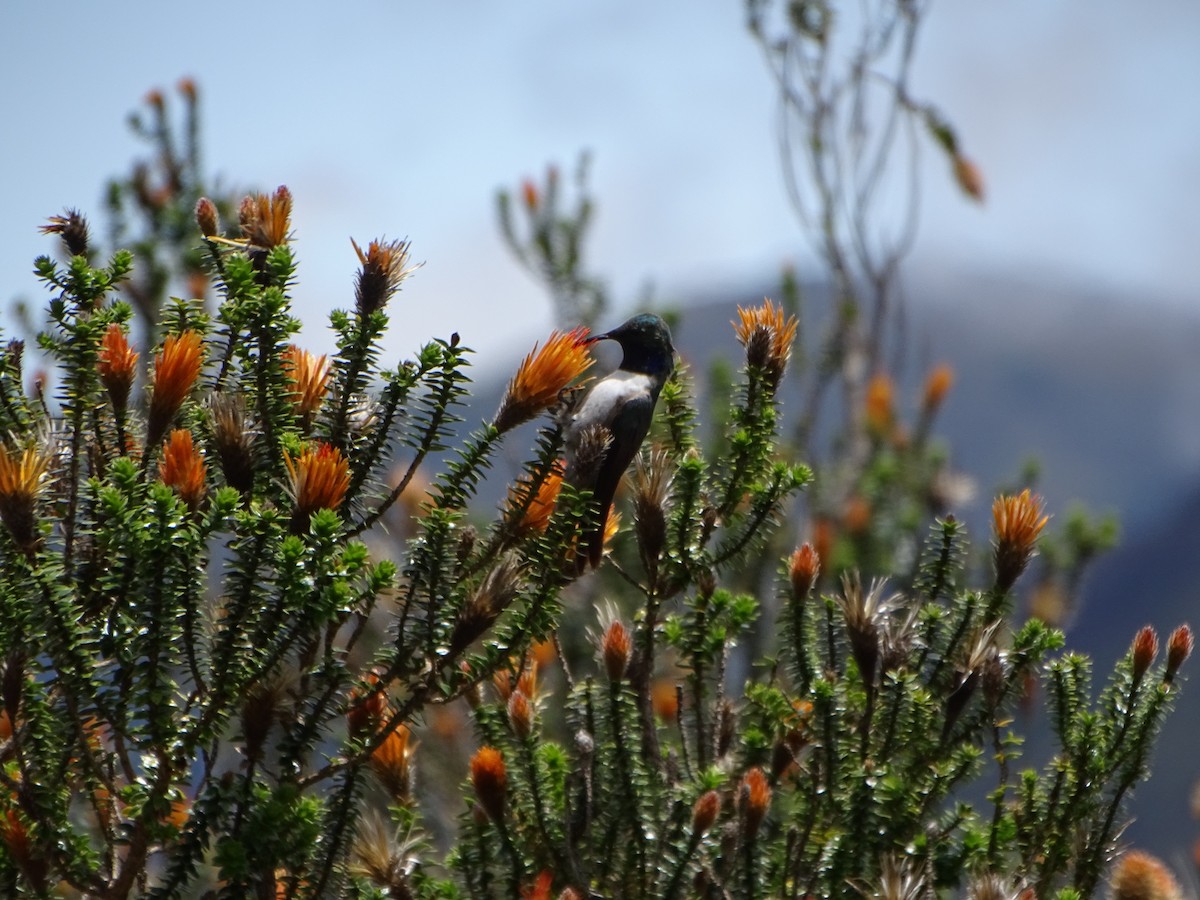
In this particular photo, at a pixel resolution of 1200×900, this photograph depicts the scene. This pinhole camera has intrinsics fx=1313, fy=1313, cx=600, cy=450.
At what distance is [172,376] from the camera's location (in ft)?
7.01

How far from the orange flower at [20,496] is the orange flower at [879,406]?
20.5 feet

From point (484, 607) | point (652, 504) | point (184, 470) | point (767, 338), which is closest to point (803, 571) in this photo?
point (652, 504)

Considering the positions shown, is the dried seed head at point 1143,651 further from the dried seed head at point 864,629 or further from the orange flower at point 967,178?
the orange flower at point 967,178

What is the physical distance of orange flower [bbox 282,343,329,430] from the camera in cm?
242

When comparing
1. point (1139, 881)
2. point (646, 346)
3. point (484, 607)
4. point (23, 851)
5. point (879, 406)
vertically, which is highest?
point (879, 406)

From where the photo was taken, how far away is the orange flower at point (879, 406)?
777 centimetres

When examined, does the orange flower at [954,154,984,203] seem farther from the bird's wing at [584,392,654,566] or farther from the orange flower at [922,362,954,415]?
the bird's wing at [584,392,654,566]

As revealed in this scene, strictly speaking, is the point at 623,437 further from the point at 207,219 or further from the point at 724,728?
the point at 207,219

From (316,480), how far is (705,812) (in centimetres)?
97

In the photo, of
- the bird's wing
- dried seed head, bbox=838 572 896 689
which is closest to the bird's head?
the bird's wing

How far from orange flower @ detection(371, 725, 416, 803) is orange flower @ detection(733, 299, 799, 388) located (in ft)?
3.36

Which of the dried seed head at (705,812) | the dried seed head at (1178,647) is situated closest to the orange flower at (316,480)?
the dried seed head at (705,812)

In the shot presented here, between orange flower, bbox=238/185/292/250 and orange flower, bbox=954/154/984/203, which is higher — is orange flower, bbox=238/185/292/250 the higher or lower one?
the lower one

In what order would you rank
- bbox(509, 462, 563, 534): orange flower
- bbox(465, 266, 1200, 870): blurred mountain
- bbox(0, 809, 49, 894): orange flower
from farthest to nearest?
bbox(465, 266, 1200, 870): blurred mountain
bbox(509, 462, 563, 534): orange flower
bbox(0, 809, 49, 894): orange flower
